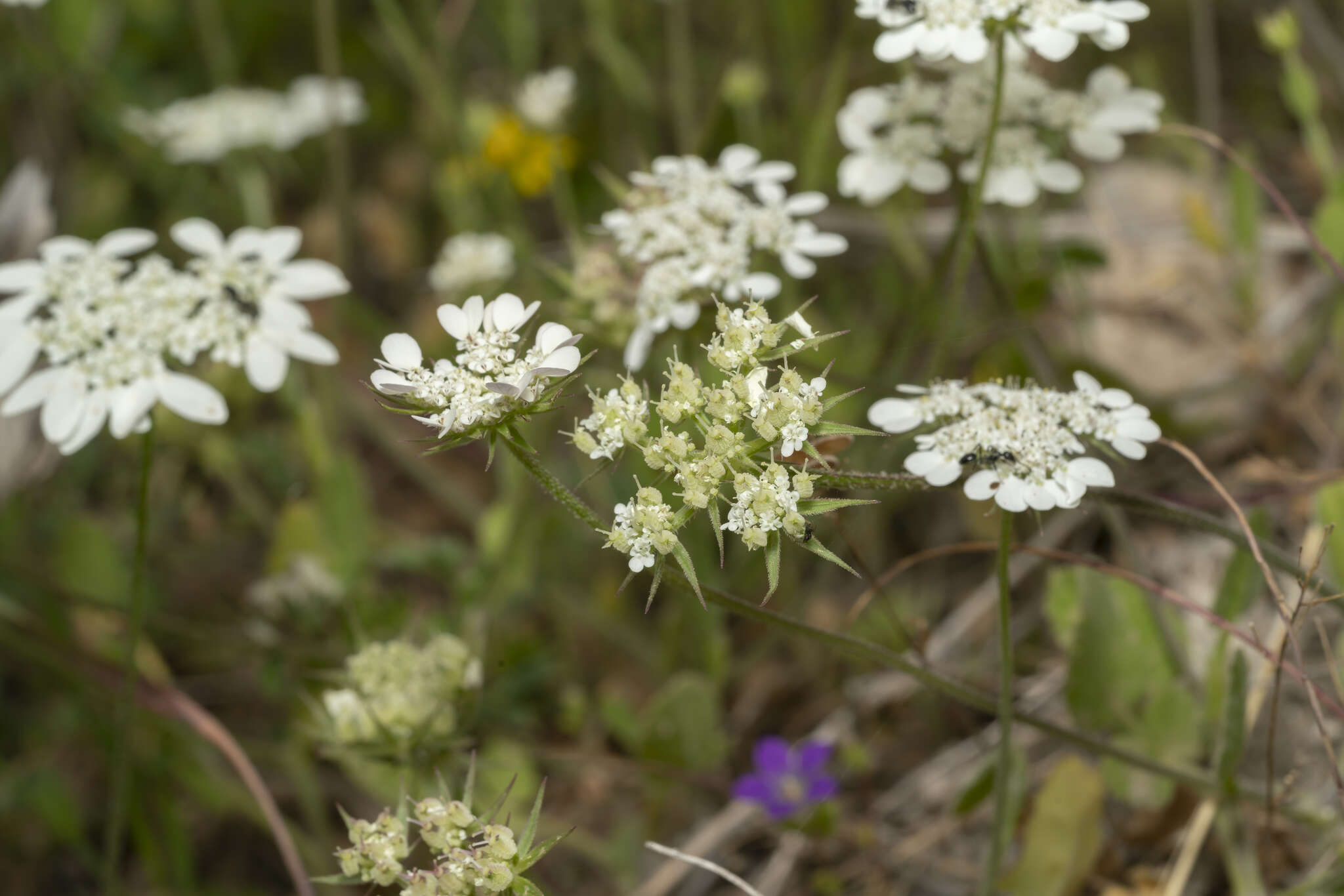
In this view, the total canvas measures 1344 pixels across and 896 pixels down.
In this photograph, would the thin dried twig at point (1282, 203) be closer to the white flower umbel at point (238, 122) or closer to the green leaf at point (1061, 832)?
the green leaf at point (1061, 832)

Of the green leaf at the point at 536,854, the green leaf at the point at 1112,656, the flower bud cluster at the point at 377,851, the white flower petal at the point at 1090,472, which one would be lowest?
the green leaf at the point at 1112,656

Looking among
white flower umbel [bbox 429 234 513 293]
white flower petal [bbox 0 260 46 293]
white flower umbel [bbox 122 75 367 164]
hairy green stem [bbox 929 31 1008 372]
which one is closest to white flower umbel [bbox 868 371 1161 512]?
hairy green stem [bbox 929 31 1008 372]

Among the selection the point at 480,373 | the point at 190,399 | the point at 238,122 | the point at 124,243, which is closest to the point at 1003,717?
the point at 480,373

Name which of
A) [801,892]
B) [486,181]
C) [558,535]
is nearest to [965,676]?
→ [801,892]

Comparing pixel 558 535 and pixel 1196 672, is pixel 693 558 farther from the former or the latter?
pixel 1196 672

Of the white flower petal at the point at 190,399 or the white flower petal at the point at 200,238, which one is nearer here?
the white flower petal at the point at 190,399

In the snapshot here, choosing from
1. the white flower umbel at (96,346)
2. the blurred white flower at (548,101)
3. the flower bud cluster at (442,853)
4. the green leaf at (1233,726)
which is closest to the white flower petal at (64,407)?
the white flower umbel at (96,346)

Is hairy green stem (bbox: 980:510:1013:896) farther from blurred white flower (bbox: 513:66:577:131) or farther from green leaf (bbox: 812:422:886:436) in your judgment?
blurred white flower (bbox: 513:66:577:131)
